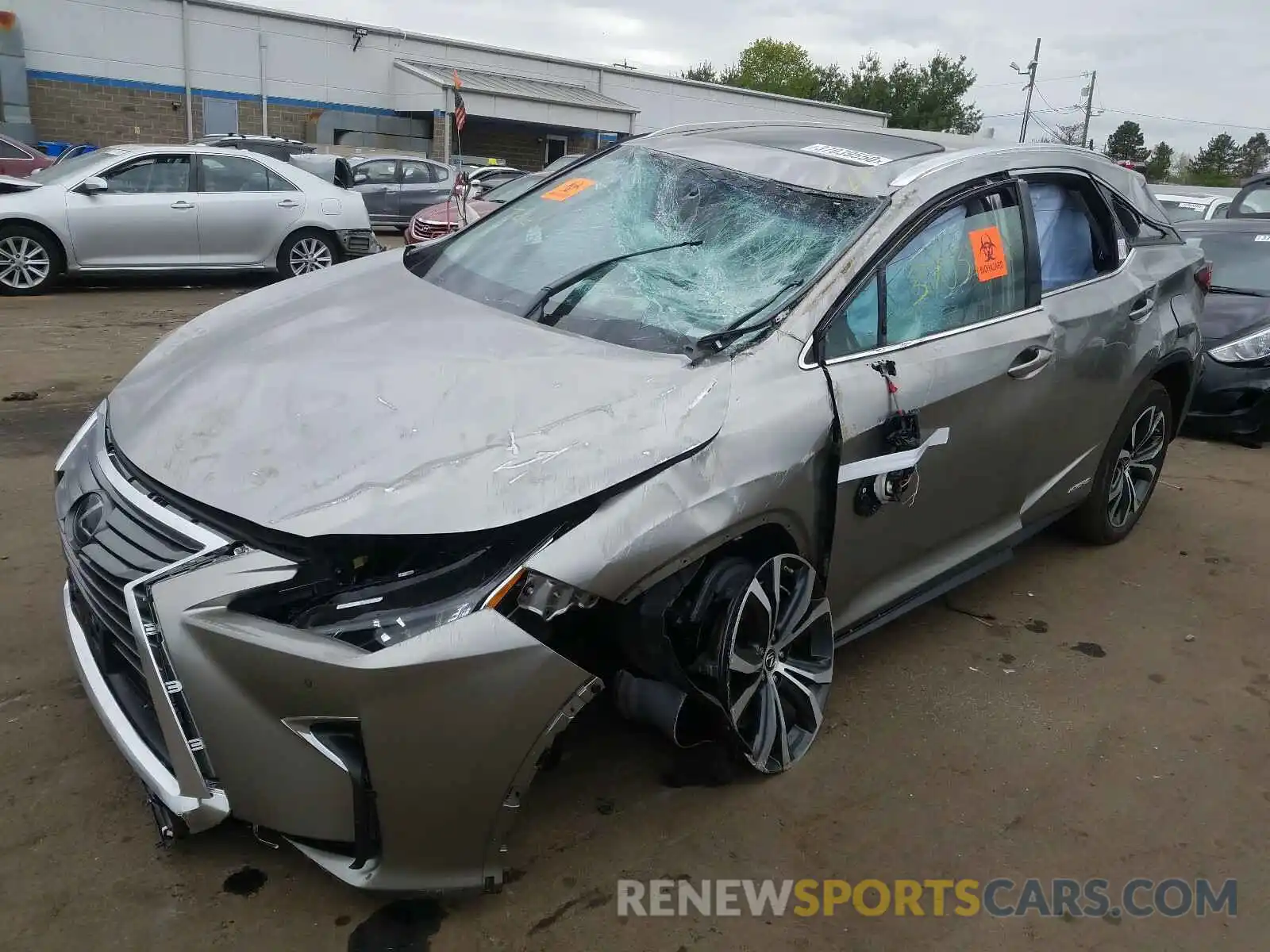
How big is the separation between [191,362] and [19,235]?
7921 millimetres

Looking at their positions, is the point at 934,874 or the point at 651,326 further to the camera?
the point at 651,326

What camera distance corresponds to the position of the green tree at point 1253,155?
65.1m

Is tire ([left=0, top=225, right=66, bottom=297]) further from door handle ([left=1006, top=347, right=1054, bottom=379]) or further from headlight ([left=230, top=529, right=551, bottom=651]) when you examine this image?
door handle ([left=1006, top=347, right=1054, bottom=379])

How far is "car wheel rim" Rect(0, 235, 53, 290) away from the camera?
9.20m

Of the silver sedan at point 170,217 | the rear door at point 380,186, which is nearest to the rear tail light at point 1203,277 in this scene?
the silver sedan at point 170,217

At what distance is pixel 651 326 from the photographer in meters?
2.85

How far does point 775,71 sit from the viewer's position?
74.1 metres

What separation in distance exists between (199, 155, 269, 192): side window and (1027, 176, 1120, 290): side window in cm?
863

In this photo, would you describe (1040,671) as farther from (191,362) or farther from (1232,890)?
(191,362)

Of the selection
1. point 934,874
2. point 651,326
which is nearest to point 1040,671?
point 934,874

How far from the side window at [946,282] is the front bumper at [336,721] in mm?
1350

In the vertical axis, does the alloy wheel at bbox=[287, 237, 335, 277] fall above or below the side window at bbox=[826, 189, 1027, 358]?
below

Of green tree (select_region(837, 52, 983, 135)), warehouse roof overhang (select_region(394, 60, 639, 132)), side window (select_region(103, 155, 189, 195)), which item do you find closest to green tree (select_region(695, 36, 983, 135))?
green tree (select_region(837, 52, 983, 135))

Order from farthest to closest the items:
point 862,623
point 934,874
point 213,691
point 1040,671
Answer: point 1040,671 → point 862,623 → point 934,874 → point 213,691
